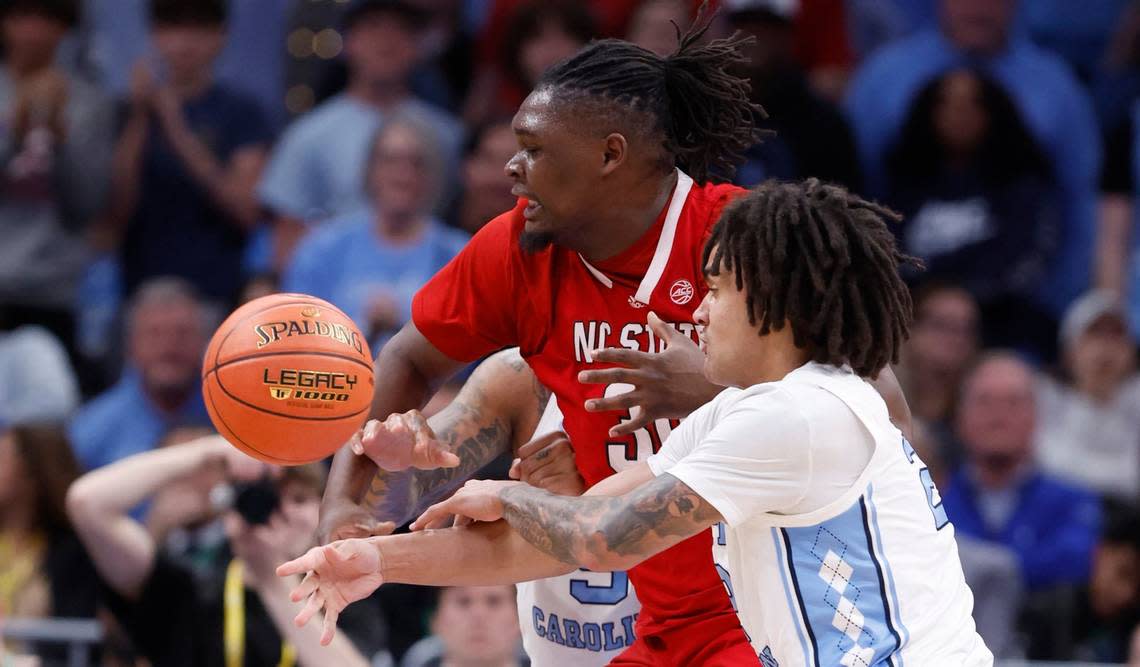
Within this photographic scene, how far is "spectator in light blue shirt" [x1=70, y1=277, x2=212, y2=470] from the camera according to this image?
29.3 feet

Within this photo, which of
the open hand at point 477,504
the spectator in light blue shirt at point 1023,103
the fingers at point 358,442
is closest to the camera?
the open hand at point 477,504

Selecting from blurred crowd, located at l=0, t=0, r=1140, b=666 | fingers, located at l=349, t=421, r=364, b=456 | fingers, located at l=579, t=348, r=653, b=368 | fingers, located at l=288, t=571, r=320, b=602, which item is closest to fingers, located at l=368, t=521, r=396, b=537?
fingers, located at l=349, t=421, r=364, b=456

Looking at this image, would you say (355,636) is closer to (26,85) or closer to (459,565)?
(459,565)

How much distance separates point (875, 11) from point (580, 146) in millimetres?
6243

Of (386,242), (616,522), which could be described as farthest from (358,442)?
(386,242)

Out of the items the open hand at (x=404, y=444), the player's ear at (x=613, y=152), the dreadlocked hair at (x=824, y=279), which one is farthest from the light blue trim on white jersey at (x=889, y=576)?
the player's ear at (x=613, y=152)

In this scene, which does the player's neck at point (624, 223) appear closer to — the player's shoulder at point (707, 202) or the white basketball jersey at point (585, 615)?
the player's shoulder at point (707, 202)

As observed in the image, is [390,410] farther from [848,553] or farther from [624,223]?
[848,553]

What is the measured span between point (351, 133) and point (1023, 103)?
11.6ft

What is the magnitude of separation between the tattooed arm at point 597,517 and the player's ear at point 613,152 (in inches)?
37.0

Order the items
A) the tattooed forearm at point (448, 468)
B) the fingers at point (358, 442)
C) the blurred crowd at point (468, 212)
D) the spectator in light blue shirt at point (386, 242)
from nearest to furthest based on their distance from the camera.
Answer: the fingers at point (358, 442) < the tattooed forearm at point (448, 468) < the blurred crowd at point (468, 212) < the spectator in light blue shirt at point (386, 242)

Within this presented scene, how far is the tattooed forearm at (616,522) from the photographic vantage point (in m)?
3.82

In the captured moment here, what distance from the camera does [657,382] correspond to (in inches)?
172

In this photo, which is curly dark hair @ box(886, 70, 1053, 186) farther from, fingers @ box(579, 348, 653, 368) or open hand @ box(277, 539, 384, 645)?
open hand @ box(277, 539, 384, 645)
